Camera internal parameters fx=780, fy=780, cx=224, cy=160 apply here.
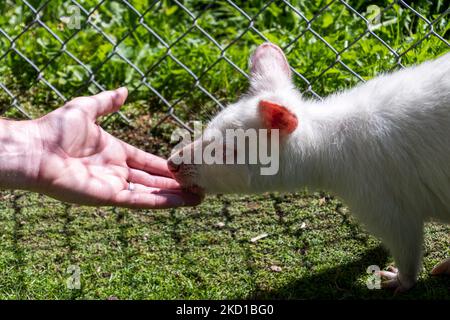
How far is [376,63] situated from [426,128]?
5.74 feet

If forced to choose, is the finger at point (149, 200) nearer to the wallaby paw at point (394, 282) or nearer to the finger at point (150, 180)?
the finger at point (150, 180)

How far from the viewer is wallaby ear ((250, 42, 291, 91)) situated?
12.1 feet

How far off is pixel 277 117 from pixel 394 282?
1028mm

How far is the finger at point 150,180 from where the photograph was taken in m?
3.95

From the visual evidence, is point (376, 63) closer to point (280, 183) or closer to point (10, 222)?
point (280, 183)

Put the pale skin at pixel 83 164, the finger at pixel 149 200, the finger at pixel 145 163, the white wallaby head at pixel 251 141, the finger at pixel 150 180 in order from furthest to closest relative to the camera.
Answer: the finger at pixel 145 163 < the finger at pixel 150 180 < the finger at pixel 149 200 < the pale skin at pixel 83 164 < the white wallaby head at pixel 251 141

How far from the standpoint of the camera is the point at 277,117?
333cm

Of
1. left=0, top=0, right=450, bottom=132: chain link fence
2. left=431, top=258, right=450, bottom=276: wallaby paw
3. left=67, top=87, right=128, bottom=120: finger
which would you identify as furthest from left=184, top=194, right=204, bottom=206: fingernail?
left=0, top=0, right=450, bottom=132: chain link fence

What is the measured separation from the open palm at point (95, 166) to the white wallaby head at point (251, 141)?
18 cm

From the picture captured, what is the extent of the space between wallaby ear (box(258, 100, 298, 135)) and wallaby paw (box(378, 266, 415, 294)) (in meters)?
0.93

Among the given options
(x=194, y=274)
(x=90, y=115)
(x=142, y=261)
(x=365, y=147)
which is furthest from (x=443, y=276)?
(x=90, y=115)

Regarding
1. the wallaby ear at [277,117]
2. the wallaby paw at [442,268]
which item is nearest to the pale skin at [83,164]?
the wallaby ear at [277,117]

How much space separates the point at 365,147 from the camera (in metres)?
3.42
